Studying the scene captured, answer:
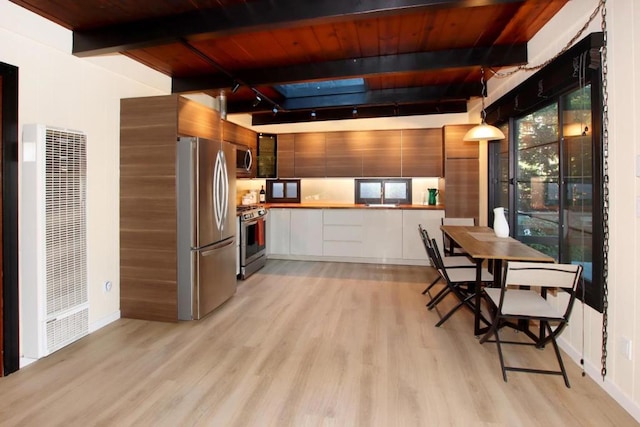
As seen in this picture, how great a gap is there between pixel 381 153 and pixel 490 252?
11.4ft

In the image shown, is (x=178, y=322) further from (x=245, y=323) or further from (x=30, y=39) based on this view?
(x=30, y=39)

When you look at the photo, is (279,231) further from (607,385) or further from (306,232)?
(607,385)

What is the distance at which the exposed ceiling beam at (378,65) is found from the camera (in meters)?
3.30

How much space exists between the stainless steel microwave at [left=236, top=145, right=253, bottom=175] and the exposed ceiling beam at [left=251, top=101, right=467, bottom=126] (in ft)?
3.12

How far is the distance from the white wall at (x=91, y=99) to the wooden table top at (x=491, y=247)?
3311mm

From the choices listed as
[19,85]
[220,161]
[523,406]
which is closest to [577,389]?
[523,406]

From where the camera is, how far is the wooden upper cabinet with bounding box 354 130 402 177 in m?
5.90

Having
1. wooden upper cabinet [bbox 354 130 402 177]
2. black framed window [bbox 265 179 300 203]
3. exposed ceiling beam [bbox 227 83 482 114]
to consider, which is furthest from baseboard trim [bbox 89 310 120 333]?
wooden upper cabinet [bbox 354 130 402 177]

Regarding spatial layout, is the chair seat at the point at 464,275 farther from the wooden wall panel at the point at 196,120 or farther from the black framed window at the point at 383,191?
→ the wooden wall panel at the point at 196,120

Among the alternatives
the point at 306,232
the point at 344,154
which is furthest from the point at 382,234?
the point at 344,154

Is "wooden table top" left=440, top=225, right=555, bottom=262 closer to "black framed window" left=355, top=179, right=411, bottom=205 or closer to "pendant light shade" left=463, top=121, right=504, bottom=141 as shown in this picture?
"pendant light shade" left=463, top=121, right=504, bottom=141

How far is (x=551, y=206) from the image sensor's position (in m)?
3.11

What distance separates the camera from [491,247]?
3004 mm

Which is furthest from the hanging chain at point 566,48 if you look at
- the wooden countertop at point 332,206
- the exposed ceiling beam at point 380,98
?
the wooden countertop at point 332,206
